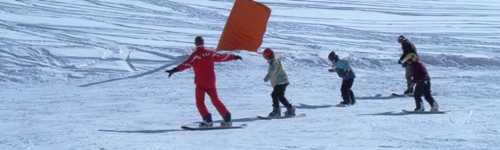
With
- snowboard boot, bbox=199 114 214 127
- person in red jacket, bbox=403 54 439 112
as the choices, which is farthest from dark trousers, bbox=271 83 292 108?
person in red jacket, bbox=403 54 439 112

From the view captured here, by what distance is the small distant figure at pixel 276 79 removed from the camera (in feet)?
37.1

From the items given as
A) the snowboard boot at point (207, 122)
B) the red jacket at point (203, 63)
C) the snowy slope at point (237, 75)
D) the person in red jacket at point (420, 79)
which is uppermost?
the red jacket at point (203, 63)

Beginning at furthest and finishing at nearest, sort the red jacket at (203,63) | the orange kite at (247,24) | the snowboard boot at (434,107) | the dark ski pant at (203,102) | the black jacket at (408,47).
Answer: the orange kite at (247,24) → the black jacket at (408,47) → the snowboard boot at (434,107) → the dark ski pant at (203,102) → the red jacket at (203,63)

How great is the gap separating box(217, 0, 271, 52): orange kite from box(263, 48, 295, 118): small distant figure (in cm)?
425

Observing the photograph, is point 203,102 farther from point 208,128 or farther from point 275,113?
point 275,113

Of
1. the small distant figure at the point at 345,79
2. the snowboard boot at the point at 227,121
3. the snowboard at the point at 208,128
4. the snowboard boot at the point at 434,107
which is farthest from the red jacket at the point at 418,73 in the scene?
the snowboard boot at the point at 227,121

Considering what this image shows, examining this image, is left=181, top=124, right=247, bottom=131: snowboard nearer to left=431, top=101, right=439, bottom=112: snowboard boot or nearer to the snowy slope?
the snowy slope

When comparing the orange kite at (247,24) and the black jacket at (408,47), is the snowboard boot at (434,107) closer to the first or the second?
the black jacket at (408,47)

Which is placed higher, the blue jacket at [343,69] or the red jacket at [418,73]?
the red jacket at [418,73]

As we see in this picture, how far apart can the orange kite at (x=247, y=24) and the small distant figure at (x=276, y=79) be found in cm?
425

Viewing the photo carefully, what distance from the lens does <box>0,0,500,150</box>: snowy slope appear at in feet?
31.7

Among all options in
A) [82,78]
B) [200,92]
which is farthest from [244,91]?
[200,92]

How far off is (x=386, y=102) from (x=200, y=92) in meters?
4.11

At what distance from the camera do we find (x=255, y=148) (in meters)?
8.79
